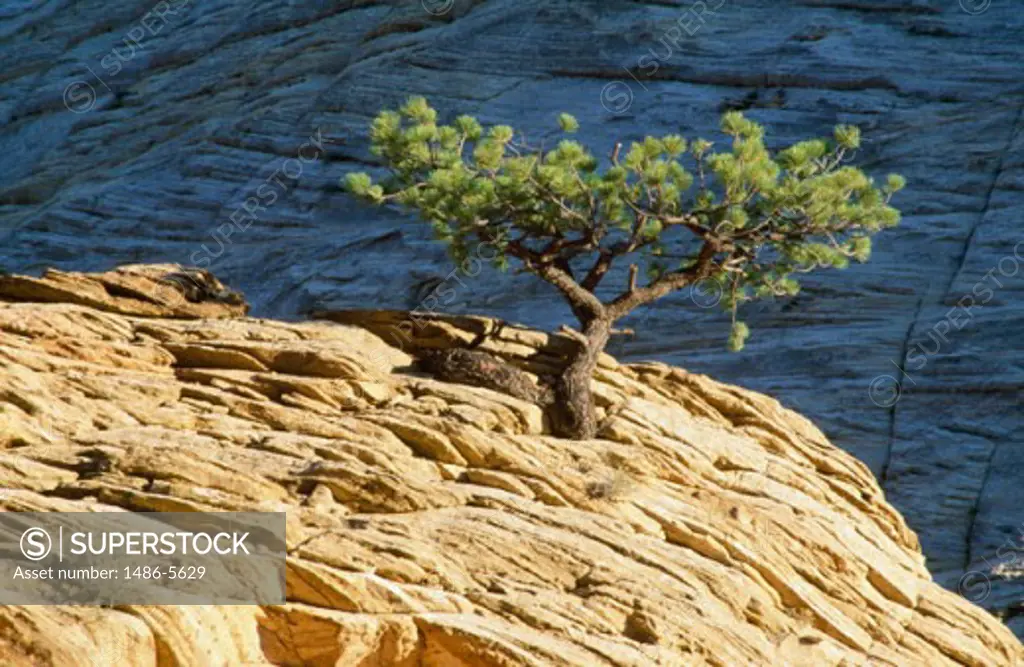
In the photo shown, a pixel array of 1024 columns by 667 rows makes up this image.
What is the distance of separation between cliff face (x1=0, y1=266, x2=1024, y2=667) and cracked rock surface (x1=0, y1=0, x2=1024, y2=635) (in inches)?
310

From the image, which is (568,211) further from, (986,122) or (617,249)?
(986,122)

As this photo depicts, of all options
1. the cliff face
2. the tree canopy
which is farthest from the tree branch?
the cliff face

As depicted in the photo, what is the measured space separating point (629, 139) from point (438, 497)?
68.6 feet

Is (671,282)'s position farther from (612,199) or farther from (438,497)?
(438,497)

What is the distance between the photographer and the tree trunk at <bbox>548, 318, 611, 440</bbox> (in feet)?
64.5

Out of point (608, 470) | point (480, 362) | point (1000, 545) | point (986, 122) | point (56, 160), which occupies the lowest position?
point (608, 470)

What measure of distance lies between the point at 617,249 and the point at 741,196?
1.60m

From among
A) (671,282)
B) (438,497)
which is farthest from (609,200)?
(438,497)

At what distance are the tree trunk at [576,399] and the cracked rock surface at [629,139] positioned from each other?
9554 mm

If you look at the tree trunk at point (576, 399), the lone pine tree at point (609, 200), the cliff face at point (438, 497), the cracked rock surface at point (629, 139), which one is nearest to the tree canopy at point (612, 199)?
the lone pine tree at point (609, 200)

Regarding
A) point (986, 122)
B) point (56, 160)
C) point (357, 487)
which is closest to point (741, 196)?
point (357, 487)

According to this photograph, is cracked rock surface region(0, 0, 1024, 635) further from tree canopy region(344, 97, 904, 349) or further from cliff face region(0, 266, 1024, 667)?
cliff face region(0, 266, 1024, 667)

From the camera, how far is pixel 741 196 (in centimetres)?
2211

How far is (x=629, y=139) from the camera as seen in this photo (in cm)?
3703
